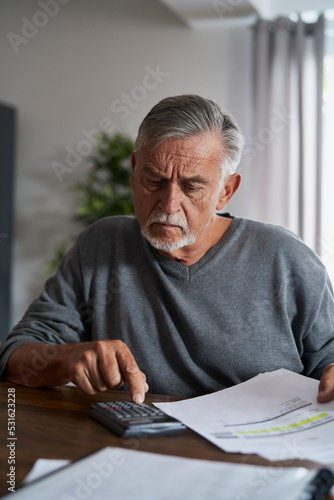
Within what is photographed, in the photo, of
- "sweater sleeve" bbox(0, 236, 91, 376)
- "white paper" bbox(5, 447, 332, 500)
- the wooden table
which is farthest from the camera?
"sweater sleeve" bbox(0, 236, 91, 376)

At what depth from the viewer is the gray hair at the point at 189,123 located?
1.34m

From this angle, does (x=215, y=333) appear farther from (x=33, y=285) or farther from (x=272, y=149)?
(x=33, y=285)

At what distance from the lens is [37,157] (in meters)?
4.17

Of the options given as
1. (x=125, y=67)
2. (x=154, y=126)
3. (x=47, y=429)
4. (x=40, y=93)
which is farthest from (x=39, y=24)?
(x=47, y=429)

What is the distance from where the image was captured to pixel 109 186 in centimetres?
367

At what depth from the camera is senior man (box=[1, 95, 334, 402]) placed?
1336mm

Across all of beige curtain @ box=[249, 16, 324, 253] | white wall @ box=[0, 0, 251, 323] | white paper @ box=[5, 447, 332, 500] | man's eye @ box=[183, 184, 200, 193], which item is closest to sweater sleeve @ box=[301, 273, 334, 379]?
man's eye @ box=[183, 184, 200, 193]

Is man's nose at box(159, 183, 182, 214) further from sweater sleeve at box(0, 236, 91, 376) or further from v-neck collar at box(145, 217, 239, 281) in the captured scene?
sweater sleeve at box(0, 236, 91, 376)

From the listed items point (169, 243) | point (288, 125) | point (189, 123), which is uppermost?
point (288, 125)

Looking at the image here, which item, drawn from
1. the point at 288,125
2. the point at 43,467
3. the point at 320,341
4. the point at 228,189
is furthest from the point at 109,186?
the point at 43,467

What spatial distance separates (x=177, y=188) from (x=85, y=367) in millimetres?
532

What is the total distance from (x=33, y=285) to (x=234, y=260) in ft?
9.81

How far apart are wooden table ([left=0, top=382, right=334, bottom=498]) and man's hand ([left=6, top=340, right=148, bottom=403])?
5 centimetres

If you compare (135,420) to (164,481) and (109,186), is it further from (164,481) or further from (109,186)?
(109,186)
